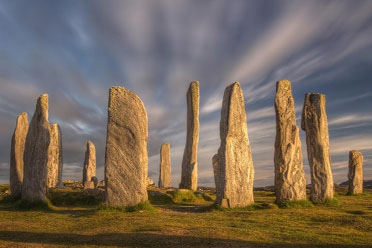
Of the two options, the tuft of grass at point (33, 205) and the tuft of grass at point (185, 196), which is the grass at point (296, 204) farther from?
the tuft of grass at point (33, 205)

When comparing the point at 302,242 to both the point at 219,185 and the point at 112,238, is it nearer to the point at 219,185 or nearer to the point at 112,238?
the point at 112,238

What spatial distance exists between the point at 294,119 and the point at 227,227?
334 inches

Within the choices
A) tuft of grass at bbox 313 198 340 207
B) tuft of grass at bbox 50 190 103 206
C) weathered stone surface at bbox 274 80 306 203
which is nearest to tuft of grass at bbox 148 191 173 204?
tuft of grass at bbox 50 190 103 206

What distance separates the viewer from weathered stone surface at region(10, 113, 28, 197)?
1912cm

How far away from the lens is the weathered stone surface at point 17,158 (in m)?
19.1

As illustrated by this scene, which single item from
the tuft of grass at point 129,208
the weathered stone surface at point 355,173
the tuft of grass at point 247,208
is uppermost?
the weathered stone surface at point 355,173

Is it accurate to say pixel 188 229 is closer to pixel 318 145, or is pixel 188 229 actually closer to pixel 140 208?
pixel 140 208

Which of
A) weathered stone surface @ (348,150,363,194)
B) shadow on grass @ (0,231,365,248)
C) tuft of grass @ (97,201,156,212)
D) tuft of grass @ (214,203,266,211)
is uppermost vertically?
weathered stone surface @ (348,150,363,194)

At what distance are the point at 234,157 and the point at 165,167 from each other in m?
16.9

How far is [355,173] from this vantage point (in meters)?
26.4

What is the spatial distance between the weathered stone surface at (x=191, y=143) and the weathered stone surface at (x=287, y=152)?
8298mm

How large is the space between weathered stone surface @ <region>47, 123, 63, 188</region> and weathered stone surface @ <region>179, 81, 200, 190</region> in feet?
36.7

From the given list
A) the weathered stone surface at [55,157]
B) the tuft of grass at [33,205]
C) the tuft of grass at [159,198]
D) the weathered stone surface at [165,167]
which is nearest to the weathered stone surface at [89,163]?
the weathered stone surface at [55,157]

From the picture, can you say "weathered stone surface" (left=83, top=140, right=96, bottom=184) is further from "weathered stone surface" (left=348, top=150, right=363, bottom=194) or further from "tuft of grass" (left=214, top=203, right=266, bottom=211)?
"weathered stone surface" (left=348, top=150, right=363, bottom=194)
